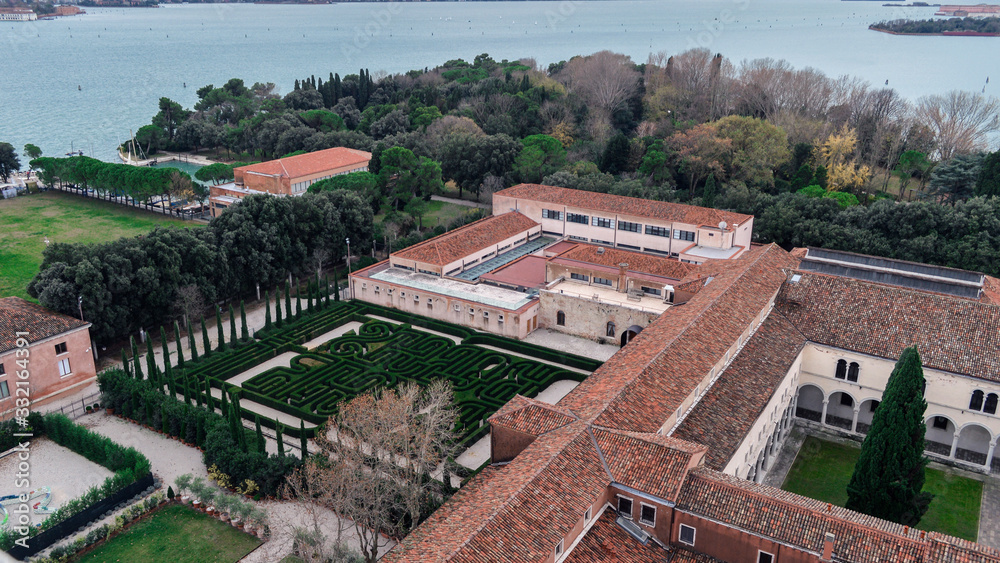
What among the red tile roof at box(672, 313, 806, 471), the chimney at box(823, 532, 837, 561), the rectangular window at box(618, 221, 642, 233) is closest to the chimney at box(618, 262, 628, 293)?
the rectangular window at box(618, 221, 642, 233)

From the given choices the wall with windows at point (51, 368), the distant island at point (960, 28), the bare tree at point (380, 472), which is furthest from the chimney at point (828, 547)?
the distant island at point (960, 28)

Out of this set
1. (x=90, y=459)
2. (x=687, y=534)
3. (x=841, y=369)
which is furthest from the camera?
(x=841, y=369)

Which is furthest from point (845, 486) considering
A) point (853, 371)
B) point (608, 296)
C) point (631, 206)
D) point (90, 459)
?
point (90, 459)

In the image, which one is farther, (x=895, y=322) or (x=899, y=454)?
(x=895, y=322)

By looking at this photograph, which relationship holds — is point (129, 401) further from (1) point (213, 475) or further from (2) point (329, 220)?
(2) point (329, 220)

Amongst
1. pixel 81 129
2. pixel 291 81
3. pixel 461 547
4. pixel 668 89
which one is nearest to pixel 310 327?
pixel 461 547

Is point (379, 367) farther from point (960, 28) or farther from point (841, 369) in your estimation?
point (960, 28)
